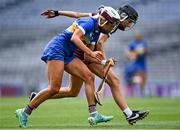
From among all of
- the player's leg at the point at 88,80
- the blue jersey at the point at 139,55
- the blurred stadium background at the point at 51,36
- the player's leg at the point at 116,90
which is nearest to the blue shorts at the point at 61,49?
the player's leg at the point at 88,80

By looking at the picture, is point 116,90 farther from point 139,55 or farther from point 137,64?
point 137,64

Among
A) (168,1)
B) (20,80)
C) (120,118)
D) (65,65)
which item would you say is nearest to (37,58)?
(20,80)

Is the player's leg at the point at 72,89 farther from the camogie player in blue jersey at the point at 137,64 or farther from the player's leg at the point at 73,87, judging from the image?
the camogie player in blue jersey at the point at 137,64

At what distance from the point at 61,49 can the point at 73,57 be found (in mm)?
299

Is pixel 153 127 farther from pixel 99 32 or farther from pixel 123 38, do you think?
pixel 123 38

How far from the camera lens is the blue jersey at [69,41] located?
11.6 m

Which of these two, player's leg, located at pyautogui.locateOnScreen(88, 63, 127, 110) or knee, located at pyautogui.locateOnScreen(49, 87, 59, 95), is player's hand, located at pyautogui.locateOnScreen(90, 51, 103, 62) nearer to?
player's leg, located at pyautogui.locateOnScreen(88, 63, 127, 110)

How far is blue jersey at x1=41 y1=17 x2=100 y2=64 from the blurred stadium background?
16.2m

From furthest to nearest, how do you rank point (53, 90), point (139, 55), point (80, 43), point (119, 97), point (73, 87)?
point (139, 55) → point (73, 87) → point (119, 97) → point (53, 90) → point (80, 43)

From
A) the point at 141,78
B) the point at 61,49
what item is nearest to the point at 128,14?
the point at 61,49

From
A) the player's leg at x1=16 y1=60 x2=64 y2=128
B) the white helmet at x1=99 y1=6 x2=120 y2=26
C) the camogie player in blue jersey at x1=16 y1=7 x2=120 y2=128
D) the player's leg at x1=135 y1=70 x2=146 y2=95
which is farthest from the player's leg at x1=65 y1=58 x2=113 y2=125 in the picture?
the player's leg at x1=135 y1=70 x2=146 y2=95

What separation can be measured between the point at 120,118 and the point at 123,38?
693 inches

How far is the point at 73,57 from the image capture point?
12023mm

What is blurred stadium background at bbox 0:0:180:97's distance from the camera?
29.9 m
